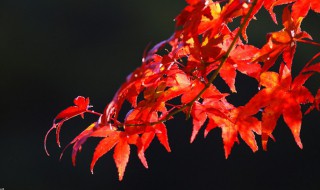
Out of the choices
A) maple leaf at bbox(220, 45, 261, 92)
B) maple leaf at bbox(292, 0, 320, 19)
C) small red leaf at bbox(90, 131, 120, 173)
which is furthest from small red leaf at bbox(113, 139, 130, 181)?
maple leaf at bbox(292, 0, 320, 19)

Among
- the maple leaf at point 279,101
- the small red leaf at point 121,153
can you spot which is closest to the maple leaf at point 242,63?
the maple leaf at point 279,101

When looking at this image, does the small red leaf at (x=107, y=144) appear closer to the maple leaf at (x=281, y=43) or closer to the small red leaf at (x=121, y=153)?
the small red leaf at (x=121, y=153)

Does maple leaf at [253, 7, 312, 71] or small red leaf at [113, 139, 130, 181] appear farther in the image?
small red leaf at [113, 139, 130, 181]

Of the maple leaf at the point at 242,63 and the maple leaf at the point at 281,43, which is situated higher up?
the maple leaf at the point at 281,43

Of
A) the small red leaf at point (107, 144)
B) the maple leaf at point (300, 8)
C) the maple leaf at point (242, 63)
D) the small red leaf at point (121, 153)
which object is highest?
the maple leaf at point (300, 8)

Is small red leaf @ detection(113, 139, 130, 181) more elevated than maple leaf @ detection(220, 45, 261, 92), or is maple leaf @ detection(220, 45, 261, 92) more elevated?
maple leaf @ detection(220, 45, 261, 92)

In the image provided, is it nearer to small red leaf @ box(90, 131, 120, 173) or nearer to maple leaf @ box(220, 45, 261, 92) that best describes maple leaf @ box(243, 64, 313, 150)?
maple leaf @ box(220, 45, 261, 92)

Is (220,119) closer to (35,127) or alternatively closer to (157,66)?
(157,66)

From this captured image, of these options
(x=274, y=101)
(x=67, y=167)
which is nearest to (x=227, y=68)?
(x=274, y=101)

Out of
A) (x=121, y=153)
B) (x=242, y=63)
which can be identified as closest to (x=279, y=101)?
(x=242, y=63)

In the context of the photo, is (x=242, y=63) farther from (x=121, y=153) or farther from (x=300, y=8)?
→ (x=121, y=153)
